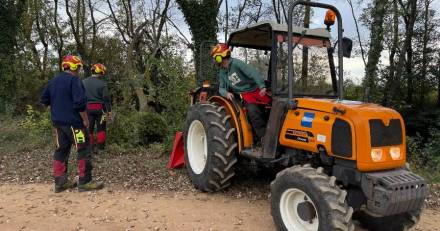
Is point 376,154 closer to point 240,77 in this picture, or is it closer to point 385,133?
point 385,133

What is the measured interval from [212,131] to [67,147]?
7.80 ft

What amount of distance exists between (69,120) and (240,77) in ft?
8.62

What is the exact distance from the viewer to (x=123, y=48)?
2791cm

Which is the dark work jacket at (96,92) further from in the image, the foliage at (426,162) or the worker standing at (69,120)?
the foliage at (426,162)

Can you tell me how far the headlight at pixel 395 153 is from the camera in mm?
4477

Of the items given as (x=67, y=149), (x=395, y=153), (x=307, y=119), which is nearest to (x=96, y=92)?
(x=67, y=149)

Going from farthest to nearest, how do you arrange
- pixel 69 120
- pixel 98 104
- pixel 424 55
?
pixel 424 55, pixel 98 104, pixel 69 120

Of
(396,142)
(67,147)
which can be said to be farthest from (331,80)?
(67,147)

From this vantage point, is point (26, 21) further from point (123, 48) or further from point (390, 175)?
point (390, 175)

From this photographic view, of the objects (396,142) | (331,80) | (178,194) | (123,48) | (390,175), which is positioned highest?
(123,48)

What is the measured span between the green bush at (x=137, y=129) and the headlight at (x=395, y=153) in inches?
244

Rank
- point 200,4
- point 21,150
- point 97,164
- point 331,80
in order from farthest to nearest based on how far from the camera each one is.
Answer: point 200,4 < point 21,150 < point 97,164 < point 331,80

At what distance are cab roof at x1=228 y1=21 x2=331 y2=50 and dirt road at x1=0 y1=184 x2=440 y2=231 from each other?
2.30 meters

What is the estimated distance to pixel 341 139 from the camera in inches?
174
